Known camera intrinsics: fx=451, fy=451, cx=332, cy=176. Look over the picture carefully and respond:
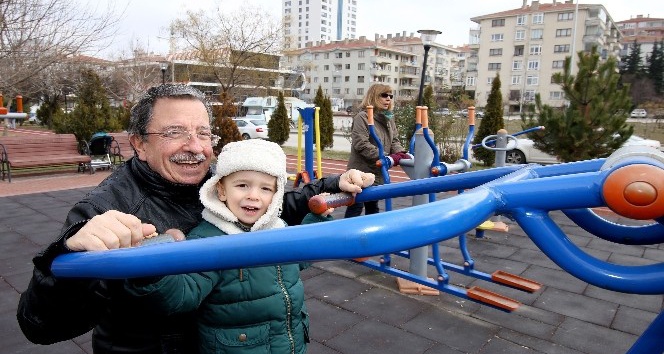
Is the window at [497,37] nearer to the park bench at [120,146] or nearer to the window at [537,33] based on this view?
the window at [537,33]

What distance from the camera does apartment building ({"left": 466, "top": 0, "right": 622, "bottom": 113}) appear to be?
48.6 meters

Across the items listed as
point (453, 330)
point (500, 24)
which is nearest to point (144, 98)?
point (453, 330)

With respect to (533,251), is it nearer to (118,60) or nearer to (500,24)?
(118,60)

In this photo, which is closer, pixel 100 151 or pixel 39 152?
pixel 39 152

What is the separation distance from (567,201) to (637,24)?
104 metres

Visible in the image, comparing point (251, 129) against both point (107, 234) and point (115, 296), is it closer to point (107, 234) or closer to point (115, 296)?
point (115, 296)

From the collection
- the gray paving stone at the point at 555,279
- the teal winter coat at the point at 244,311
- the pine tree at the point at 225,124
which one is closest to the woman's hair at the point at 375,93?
the gray paving stone at the point at 555,279

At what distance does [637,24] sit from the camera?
8312 centimetres

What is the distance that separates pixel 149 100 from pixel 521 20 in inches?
2291

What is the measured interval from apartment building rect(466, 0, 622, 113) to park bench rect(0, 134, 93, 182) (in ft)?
144

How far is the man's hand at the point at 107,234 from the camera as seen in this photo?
29.1 inches

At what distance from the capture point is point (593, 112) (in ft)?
25.0

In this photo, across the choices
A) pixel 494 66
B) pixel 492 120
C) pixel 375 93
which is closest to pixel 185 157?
pixel 375 93

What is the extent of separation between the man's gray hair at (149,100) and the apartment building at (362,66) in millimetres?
58623
